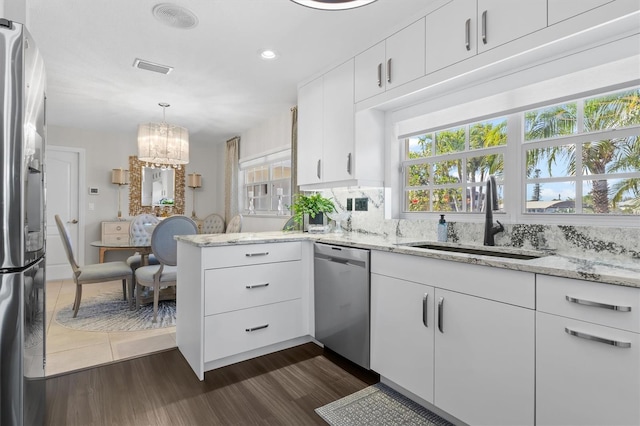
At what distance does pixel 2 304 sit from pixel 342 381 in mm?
1814

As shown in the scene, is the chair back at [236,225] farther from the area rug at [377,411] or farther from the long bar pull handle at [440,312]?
the long bar pull handle at [440,312]

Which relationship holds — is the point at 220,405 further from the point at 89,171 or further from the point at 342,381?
the point at 89,171

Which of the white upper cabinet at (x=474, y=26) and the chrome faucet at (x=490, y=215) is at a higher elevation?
the white upper cabinet at (x=474, y=26)

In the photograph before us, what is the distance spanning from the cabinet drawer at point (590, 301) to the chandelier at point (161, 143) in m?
4.03

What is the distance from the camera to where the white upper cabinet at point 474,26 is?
5.46ft

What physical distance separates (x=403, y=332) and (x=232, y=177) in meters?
4.62

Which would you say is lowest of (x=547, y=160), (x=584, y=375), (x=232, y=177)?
(x=584, y=375)

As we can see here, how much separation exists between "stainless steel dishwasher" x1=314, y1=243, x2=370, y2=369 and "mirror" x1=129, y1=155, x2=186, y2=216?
444 centimetres

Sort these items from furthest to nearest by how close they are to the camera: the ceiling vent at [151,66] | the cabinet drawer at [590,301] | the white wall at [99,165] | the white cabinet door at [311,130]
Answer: the white wall at [99,165] → the white cabinet door at [311,130] → the ceiling vent at [151,66] → the cabinet drawer at [590,301]

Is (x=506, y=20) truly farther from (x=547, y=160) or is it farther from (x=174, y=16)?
(x=174, y=16)

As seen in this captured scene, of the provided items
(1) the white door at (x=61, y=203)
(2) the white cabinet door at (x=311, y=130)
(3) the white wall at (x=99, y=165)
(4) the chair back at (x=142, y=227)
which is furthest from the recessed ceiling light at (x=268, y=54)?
(1) the white door at (x=61, y=203)

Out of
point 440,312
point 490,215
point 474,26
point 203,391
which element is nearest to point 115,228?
point 203,391

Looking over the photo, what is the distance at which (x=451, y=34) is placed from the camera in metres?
2.00

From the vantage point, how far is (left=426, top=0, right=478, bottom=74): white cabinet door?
190 cm
